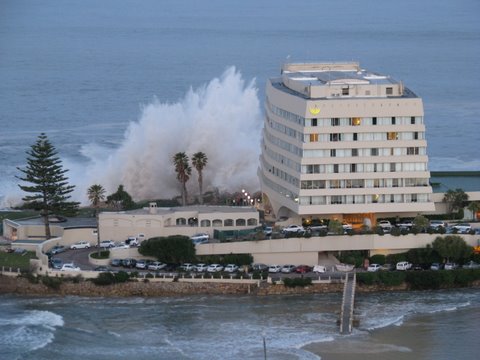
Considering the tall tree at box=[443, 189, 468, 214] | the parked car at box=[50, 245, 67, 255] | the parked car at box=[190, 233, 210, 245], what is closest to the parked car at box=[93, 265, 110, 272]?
the parked car at box=[50, 245, 67, 255]

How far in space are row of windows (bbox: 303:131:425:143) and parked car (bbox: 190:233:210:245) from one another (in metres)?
5.35

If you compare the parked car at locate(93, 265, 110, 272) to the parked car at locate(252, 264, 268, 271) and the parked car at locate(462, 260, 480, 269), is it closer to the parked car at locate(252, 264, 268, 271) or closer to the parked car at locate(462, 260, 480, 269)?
the parked car at locate(252, 264, 268, 271)

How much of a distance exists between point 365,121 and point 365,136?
59cm

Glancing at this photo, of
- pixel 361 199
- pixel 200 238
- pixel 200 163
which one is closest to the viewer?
pixel 200 238

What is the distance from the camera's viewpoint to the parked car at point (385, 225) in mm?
73188

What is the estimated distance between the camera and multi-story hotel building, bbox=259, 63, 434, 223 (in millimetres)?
73375

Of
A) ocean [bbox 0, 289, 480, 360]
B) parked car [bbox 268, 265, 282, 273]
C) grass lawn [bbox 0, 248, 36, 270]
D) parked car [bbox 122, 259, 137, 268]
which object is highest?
grass lawn [bbox 0, 248, 36, 270]

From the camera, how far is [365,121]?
7350cm

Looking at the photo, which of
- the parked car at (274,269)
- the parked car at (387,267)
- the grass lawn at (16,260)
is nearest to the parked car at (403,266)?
the parked car at (387,267)

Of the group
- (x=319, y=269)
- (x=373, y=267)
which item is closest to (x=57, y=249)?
(x=319, y=269)

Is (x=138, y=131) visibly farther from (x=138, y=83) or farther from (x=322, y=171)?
(x=138, y=83)

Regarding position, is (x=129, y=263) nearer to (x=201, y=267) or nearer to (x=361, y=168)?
(x=201, y=267)

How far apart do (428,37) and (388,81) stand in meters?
124

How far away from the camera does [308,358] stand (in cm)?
5922
